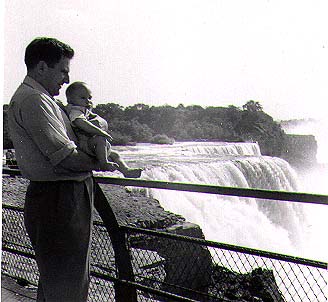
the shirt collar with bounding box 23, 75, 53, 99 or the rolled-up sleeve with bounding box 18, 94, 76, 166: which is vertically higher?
the shirt collar with bounding box 23, 75, 53, 99

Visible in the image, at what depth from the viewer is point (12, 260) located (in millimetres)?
4262

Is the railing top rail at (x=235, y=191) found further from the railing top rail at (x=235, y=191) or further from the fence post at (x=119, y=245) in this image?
the fence post at (x=119, y=245)

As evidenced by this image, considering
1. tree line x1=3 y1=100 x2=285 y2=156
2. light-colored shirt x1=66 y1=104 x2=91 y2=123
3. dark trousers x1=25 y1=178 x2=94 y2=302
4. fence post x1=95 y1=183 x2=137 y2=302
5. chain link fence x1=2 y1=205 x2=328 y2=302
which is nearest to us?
dark trousers x1=25 y1=178 x2=94 y2=302

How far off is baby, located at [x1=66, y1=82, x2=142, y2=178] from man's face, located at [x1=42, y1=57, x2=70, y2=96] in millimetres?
123

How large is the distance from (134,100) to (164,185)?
36.0m

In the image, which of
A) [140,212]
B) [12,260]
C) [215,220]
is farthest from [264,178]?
[12,260]

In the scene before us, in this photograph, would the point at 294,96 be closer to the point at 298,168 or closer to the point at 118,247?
the point at 298,168

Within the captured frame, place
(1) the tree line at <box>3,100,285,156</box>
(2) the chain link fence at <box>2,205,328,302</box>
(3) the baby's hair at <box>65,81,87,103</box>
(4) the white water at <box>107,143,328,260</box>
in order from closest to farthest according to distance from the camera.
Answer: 1. (3) the baby's hair at <box>65,81,87,103</box>
2. (2) the chain link fence at <box>2,205,328,302</box>
3. (4) the white water at <box>107,143,328,260</box>
4. (1) the tree line at <box>3,100,285,156</box>

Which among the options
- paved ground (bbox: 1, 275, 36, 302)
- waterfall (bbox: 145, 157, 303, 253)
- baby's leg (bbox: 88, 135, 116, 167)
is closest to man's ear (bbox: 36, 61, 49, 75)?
baby's leg (bbox: 88, 135, 116, 167)

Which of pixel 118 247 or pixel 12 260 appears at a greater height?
pixel 118 247

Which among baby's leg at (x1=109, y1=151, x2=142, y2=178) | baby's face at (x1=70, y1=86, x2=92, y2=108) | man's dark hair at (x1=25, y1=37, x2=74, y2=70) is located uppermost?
man's dark hair at (x1=25, y1=37, x2=74, y2=70)

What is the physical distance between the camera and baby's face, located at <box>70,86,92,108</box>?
2078 mm

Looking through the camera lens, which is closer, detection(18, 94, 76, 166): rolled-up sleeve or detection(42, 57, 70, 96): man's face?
detection(18, 94, 76, 166): rolled-up sleeve

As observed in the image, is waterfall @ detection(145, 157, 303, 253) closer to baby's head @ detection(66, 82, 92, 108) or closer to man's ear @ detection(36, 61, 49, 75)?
baby's head @ detection(66, 82, 92, 108)
